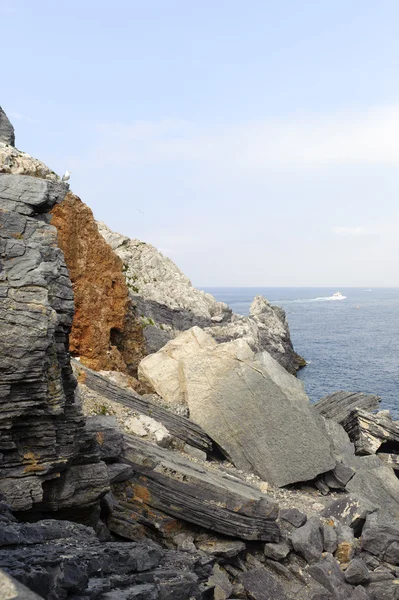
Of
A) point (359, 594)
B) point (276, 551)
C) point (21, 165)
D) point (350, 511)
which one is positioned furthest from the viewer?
point (350, 511)

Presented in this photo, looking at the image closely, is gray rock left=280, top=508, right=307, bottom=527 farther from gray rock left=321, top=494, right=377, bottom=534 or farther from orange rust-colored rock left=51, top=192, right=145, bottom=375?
orange rust-colored rock left=51, top=192, right=145, bottom=375

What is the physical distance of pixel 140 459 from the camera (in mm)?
16484

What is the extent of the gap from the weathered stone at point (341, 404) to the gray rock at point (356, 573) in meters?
17.1

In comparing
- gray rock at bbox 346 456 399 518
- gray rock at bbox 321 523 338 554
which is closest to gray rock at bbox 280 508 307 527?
gray rock at bbox 321 523 338 554

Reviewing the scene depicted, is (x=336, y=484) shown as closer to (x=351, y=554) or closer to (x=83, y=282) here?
(x=351, y=554)

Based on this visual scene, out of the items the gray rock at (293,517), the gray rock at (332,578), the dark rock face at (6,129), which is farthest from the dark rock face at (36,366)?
the gray rock at (293,517)

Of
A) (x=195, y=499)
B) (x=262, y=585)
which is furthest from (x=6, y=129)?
(x=262, y=585)

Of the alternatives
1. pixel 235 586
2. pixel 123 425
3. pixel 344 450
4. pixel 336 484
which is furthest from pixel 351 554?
pixel 344 450

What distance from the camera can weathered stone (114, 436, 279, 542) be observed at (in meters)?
16.0

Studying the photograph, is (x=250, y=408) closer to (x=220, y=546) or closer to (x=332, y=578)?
(x=220, y=546)

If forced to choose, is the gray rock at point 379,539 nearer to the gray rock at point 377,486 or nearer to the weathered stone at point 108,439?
the gray rock at point 377,486

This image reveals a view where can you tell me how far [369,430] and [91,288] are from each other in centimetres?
1874

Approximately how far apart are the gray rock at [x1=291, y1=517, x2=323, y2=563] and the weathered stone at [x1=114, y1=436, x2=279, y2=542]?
686mm

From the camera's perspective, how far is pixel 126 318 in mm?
25875
